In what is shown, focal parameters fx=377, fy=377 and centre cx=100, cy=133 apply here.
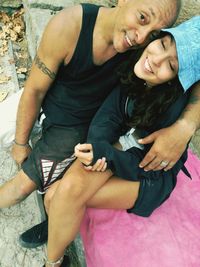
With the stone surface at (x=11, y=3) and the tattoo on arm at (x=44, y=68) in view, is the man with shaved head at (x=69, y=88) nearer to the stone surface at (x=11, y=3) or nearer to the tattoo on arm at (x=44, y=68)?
the tattoo on arm at (x=44, y=68)

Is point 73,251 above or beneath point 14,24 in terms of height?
beneath

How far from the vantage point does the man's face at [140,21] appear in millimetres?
2207

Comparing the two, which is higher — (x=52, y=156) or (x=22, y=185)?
(x=52, y=156)

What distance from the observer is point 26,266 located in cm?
296

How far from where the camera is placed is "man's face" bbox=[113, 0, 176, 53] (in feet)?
7.24

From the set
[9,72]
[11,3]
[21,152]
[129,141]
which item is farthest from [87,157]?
[11,3]

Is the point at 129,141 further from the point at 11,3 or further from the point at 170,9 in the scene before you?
the point at 11,3

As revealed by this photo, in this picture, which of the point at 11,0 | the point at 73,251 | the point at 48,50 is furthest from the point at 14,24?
the point at 73,251

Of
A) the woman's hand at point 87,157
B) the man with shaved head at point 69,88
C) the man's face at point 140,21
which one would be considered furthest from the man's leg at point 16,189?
the man's face at point 140,21

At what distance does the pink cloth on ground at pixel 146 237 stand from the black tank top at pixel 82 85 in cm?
75

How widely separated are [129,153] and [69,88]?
70cm

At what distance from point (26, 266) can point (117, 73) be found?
1.66 metres

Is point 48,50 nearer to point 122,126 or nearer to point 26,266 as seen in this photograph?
point 122,126

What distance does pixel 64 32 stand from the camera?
2.44m
